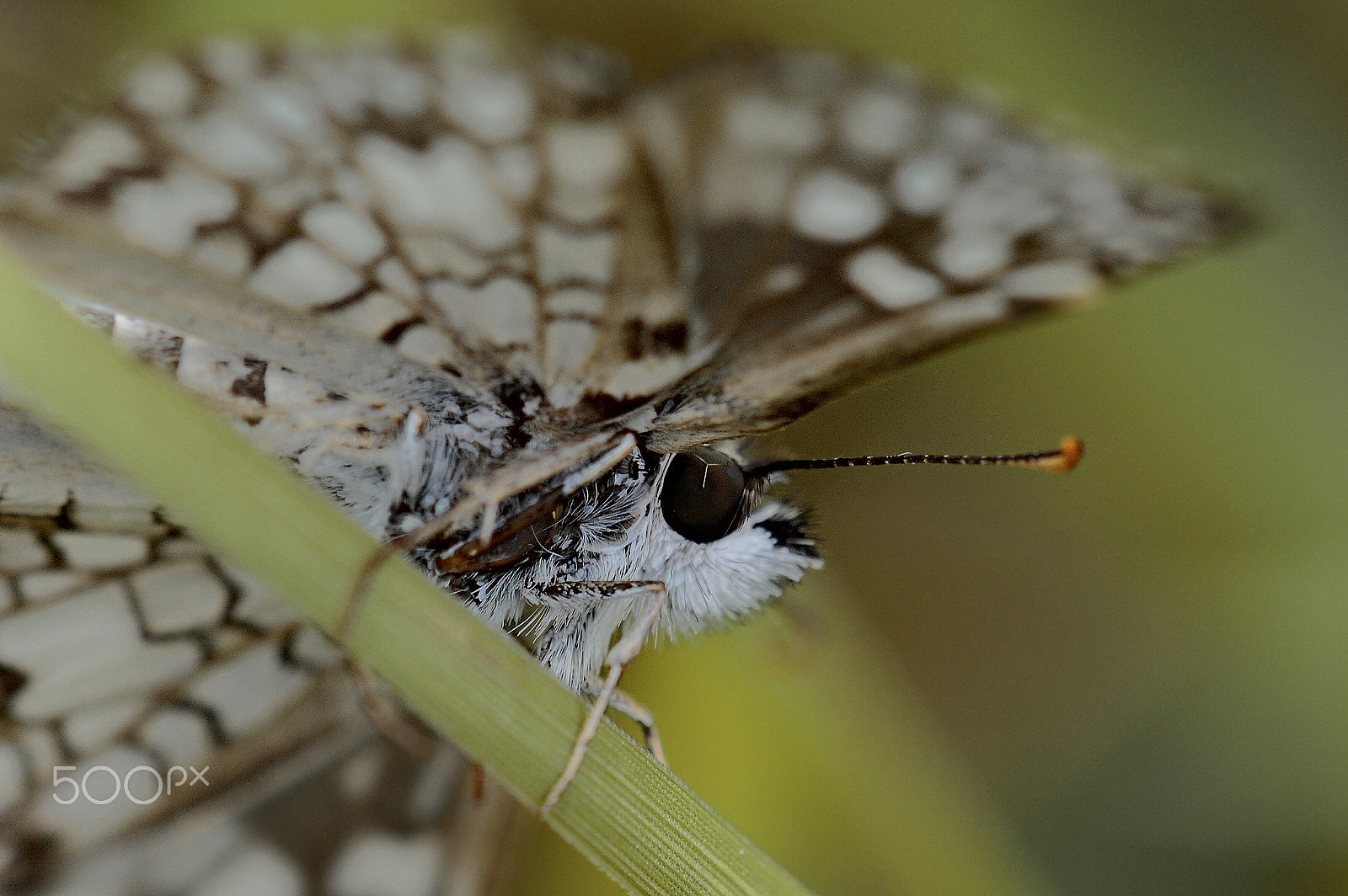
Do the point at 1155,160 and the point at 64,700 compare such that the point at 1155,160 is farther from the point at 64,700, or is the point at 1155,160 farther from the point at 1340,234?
the point at 64,700

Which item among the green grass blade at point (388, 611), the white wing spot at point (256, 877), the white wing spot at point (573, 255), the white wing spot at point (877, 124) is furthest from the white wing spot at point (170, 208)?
the white wing spot at point (256, 877)

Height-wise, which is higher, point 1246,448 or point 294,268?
point 1246,448

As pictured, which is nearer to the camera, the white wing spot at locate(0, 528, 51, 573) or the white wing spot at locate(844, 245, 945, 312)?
the white wing spot at locate(844, 245, 945, 312)

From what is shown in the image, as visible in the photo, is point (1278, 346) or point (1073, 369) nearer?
point (1278, 346)

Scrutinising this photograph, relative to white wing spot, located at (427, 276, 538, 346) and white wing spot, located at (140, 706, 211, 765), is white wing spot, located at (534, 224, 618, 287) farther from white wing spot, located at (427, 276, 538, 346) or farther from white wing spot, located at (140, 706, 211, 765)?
white wing spot, located at (140, 706, 211, 765)

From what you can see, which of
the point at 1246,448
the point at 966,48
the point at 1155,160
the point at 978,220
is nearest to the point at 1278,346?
the point at 1246,448

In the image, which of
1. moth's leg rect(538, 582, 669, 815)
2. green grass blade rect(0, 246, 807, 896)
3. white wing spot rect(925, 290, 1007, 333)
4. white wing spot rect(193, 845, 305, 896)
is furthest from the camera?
white wing spot rect(193, 845, 305, 896)

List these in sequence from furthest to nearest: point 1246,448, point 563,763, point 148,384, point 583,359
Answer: point 1246,448 < point 583,359 < point 563,763 < point 148,384

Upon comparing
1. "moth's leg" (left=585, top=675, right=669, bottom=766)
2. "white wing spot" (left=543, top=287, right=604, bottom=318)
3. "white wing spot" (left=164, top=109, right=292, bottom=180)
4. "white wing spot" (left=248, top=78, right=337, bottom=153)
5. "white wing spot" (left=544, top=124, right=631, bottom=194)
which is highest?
"white wing spot" (left=544, top=124, right=631, bottom=194)

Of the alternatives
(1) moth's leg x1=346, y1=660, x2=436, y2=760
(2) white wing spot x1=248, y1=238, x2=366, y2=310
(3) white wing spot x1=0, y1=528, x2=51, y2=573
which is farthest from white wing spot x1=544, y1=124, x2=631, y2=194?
(3) white wing spot x1=0, y1=528, x2=51, y2=573
